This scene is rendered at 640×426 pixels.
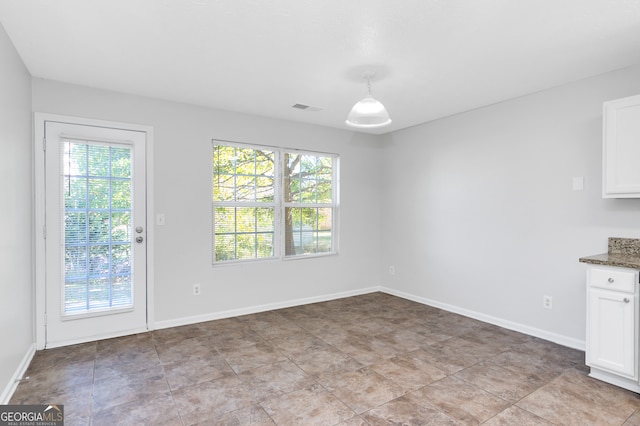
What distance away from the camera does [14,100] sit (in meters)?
2.53

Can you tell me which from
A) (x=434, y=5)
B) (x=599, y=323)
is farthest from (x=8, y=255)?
(x=599, y=323)

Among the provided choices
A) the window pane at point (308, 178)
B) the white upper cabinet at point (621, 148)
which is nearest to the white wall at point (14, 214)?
the window pane at point (308, 178)

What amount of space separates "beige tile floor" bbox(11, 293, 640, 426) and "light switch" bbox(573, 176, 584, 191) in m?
1.44

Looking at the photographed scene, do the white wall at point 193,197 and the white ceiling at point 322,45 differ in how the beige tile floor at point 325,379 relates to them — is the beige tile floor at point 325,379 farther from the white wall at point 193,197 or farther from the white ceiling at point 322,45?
the white ceiling at point 322,45

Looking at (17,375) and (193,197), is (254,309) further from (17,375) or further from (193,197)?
(17,375)

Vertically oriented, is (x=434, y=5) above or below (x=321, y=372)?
above

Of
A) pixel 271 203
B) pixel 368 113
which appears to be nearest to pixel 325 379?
pixel 368 113

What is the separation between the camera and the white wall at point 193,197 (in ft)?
11.2

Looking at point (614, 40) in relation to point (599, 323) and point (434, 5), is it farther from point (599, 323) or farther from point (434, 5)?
point (599, 323)

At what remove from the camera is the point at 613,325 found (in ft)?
8.00

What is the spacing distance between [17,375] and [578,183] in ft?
15.6

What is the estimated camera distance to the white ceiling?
6.74ft

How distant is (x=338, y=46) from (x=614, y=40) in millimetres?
1892

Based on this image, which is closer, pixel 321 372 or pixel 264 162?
pixel 321 372
